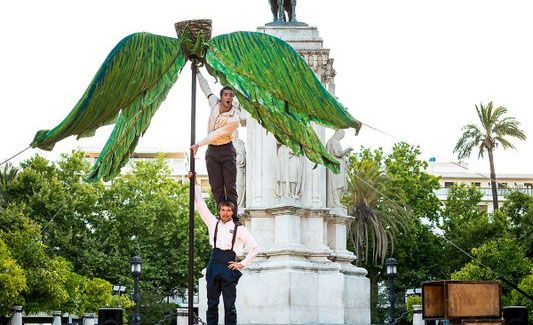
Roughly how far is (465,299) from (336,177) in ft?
37.4

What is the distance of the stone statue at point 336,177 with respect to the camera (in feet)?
70.0

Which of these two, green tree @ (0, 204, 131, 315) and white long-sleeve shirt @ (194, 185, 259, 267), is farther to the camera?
green tree @ (0, 204, 131, 315)

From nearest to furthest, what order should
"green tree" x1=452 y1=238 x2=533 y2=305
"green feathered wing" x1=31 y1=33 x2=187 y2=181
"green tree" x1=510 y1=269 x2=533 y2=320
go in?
"green feathered wing" x1=31 y1=33 x2=187 y2=181
"green tree" x1=510 y1=269 x2=533 y2=320
"green tree" x1=452 y1=238 x2=533 y2=305

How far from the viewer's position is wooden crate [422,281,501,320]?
408 inches

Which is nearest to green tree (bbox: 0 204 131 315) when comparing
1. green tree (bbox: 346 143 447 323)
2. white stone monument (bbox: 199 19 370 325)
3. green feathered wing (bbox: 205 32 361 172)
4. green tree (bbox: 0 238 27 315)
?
green tree (bbox: 0 238 27 315)

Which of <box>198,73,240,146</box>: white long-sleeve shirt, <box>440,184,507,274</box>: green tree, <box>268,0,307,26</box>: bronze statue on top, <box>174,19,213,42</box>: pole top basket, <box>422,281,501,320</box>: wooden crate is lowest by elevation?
<box>422,281,501,320</box>: wooden crate

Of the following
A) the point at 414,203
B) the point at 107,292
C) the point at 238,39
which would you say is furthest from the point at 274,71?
the point at 414,203

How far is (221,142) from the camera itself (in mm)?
10094

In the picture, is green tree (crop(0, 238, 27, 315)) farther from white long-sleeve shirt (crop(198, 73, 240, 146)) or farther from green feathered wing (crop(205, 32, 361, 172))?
green feathered wing (crop(205, 32, 361, 172))

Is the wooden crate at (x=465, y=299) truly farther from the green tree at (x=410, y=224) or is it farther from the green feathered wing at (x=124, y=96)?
the green tree at (x=410, y=224)

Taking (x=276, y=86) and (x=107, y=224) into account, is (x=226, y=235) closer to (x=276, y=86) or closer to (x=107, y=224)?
(x=276, y=86)

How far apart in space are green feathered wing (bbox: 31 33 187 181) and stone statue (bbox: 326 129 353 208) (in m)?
12.2

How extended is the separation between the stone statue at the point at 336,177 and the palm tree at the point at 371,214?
86.5 feet

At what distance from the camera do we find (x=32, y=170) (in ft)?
183
